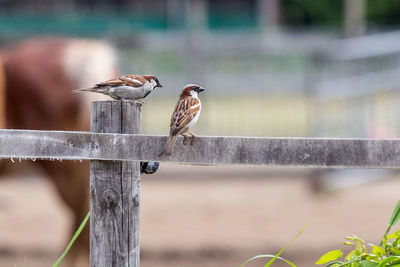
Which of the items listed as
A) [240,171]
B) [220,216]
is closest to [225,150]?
[220,216]

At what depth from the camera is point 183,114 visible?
227cm

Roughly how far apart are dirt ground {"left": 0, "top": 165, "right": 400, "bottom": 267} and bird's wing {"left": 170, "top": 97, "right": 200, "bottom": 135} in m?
2.81

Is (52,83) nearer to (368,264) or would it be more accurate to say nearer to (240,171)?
(240,171)

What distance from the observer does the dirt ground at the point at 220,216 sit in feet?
20.0

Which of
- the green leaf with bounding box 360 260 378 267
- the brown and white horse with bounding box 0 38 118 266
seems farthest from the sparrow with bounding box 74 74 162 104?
the brown and white horse with bounding box 0 38 118 266

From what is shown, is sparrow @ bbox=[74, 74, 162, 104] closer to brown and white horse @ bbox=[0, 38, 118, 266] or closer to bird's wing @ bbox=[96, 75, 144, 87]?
bird's wing @ bbox=[96, 75, 144, 87]

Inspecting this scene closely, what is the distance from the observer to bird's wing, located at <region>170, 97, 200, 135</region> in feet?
7.27

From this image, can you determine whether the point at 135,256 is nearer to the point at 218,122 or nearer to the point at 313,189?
the point at 313,189

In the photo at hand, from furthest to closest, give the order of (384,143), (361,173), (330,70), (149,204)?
(330,70)
(361,173)
(149,204)
(384,143)

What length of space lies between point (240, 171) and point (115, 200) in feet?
22.7

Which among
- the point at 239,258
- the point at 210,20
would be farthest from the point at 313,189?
the point at 210,20

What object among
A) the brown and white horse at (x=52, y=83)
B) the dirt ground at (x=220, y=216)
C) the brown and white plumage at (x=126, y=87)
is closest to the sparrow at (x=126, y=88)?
the brown and white plumage at (x=126, y=87)

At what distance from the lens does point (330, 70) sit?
9.75 m

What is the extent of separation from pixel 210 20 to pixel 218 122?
58.7 ft
